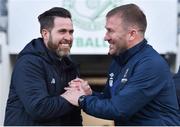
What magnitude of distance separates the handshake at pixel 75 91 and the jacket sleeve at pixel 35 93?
37mm

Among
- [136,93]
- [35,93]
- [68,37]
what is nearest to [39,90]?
[35,93]

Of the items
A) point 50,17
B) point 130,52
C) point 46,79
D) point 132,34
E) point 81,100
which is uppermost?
point 50,17

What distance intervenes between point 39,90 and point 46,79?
119mm

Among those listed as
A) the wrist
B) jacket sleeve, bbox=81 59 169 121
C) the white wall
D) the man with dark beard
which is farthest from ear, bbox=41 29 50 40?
the white wall

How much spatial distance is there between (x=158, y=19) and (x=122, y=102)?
16.0ft

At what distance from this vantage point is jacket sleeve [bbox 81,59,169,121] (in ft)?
10.7

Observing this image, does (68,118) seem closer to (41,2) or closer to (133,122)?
(133,122)

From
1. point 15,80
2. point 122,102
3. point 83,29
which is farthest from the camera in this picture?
point 83,29

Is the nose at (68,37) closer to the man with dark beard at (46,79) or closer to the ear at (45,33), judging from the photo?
the man with dark beard at (46,79)

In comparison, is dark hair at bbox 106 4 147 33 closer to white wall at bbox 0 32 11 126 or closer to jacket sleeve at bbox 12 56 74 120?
jacket sleeve at bbox 12 56 74 120

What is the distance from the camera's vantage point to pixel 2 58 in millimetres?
8078

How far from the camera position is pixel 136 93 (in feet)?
10.7

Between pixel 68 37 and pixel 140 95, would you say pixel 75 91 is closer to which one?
pixel 68 37

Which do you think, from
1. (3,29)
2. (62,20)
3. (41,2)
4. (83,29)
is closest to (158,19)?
(83,29)
